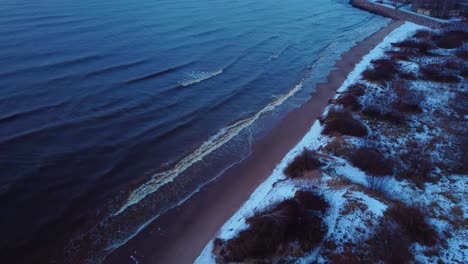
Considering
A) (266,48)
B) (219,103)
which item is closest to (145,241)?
(219,103)

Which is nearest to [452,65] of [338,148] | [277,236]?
[338,148]

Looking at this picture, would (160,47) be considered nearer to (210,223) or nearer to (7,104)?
(7,104)

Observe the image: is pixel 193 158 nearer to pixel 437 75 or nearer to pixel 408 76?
pixel 408 76

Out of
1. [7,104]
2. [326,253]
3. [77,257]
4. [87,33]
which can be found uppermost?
[87,33]

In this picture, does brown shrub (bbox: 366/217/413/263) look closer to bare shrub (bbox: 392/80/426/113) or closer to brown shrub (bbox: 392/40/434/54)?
bare shrub (bbox: 392/80/426/113)

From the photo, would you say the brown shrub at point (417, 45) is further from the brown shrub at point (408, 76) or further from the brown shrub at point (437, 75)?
the brown shrub at point (408, 76)

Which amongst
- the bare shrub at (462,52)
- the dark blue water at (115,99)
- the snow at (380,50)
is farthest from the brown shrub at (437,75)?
the dark blue water at (115,99)
